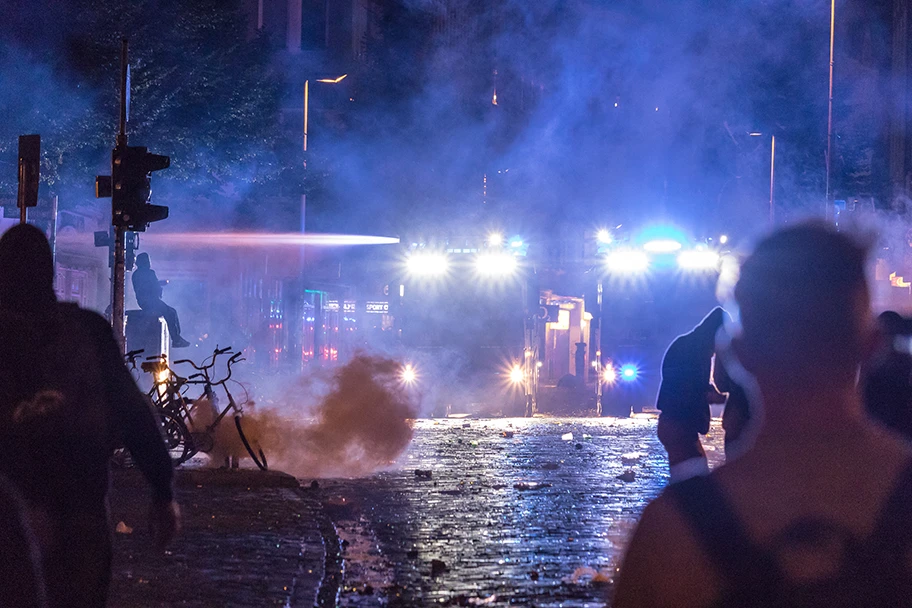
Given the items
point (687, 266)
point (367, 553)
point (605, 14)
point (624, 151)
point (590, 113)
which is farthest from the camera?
point (605, 14)

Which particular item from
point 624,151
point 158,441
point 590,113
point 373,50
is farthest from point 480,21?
point 158,441

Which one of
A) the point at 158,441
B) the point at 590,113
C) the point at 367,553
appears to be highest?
the point at 590,113

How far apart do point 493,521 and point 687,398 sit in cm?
438

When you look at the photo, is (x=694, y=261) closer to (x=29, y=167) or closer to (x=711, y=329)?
(x=29, y=167)

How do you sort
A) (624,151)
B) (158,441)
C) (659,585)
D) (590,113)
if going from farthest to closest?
(590,113)
(624,151)
(158,441)
(659,585)

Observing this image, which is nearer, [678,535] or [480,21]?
[678,535]

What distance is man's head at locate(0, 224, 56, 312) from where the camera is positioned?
337 centimetres

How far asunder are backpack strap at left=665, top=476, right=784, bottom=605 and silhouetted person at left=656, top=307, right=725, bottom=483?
2781mm

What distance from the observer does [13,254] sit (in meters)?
3.38

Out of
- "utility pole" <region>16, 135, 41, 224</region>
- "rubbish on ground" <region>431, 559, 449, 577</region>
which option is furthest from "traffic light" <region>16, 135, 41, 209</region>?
"rubbish on ground" <region>431, 559, 449, 577</region>

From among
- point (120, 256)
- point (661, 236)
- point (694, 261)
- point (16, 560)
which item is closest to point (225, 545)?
point (120, 256)

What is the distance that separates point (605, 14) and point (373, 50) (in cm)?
939

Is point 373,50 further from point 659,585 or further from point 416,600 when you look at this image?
point 659,585

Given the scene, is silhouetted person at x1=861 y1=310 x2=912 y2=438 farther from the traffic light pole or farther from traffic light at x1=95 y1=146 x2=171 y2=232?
the traffic light pole
